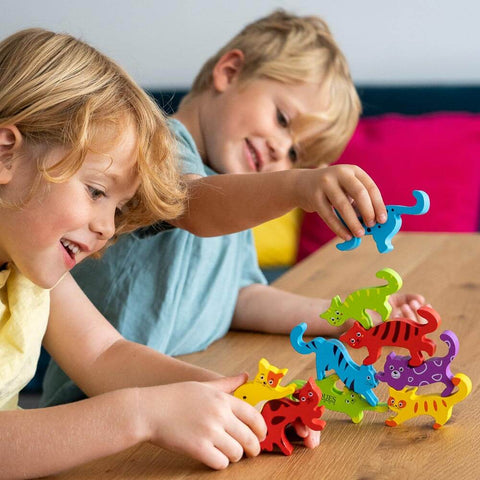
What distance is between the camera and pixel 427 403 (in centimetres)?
89

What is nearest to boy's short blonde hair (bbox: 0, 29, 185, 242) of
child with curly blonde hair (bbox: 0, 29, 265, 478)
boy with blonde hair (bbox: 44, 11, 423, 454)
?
child with curly blonde hair (bbox: 0, 29, 265, 478)

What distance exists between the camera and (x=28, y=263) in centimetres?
93

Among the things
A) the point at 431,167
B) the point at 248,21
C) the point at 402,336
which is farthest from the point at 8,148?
the point at 248,21

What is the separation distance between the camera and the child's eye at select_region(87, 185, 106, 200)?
90cm

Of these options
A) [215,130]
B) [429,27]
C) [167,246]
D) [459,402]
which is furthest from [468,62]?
[459,402]

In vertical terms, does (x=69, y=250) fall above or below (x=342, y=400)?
above

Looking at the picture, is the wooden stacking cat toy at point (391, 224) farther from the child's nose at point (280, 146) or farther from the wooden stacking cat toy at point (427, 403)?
the child's nose at point (280, 146)

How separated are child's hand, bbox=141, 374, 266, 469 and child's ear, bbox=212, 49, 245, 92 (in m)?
0.83

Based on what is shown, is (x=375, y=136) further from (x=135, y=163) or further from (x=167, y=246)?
(x=135, y=163)

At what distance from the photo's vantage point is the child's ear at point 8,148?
890 mm

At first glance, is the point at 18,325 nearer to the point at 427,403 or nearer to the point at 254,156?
the point at 427,403

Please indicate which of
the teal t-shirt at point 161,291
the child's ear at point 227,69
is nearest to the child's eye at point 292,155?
the child's ear at point 227,69

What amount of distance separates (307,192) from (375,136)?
1.83 m

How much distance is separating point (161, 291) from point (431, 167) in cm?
150
